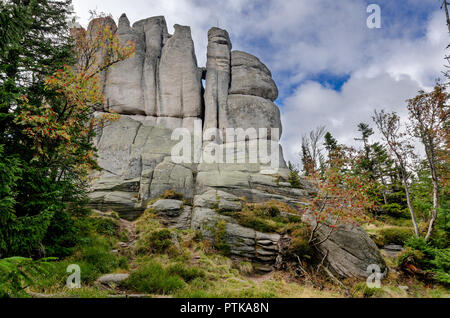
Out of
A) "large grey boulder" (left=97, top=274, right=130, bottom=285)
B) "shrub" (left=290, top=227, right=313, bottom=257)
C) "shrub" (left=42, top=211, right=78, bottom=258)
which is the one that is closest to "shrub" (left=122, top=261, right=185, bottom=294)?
"large grey boulder" (left=97, top=274, right=130, bottom=285)

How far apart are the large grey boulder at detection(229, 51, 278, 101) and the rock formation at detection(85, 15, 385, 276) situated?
13 cm

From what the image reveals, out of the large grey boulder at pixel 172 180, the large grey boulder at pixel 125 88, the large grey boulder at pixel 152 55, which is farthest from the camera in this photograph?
the large grey boulder at pixel 152 55

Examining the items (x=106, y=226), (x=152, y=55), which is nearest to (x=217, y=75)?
(x=152, y=55)

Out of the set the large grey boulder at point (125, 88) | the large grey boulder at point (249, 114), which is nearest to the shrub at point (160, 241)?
the large grey boulder at point (249, 114)

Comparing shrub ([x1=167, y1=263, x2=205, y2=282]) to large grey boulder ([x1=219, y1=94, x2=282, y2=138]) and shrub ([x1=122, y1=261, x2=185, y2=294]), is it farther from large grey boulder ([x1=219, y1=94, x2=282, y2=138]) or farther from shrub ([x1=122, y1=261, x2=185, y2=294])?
large grey boulder ([x1=219, y1=94, x2=282, y2=138])

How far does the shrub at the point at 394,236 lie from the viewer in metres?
16.3

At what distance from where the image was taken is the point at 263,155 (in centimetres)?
2453

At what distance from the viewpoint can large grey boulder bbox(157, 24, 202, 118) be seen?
28047 mm

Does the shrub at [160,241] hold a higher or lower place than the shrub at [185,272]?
higher

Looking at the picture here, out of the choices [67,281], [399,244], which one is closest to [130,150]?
[67,281]

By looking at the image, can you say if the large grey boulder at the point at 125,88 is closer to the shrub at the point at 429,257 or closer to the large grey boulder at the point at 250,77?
the large grey boulder at the point at 250,77

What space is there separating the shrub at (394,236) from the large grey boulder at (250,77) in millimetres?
20153

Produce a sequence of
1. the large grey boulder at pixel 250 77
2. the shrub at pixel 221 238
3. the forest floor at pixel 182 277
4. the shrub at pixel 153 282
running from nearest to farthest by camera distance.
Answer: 1. the forest floor at pixel 182 277
2. the shrub at pixel 153 282
3. the shrub at pixel 221 238
4. the large grey boulder at pixel 250 77
